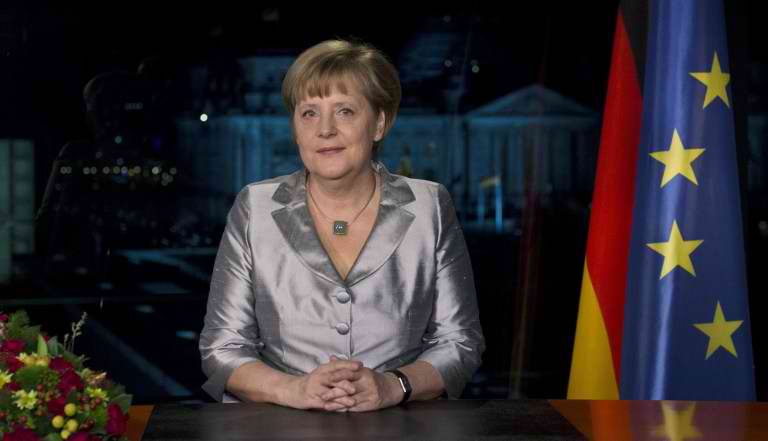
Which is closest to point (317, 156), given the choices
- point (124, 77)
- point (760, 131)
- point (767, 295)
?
point (124, 77)

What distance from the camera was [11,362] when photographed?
126 centimetres

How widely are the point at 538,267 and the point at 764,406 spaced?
4958 millimetres

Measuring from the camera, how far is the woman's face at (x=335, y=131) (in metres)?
1.89

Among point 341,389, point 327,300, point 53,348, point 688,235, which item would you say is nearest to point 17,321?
point 53,348

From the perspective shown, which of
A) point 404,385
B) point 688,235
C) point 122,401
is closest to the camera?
point 122,401

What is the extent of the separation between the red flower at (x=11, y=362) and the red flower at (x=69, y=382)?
0.06m

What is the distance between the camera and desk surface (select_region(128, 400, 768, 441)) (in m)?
1.54

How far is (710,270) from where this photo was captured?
104 inches

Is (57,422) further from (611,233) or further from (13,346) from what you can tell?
(611,233)

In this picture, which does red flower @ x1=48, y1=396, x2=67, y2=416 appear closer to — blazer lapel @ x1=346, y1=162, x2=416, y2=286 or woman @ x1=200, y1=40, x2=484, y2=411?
woman @ x1=200, y1=40, x2=484, y2=411

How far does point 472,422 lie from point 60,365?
631 mm

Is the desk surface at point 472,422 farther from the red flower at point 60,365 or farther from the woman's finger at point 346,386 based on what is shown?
the red flower at point 60,365

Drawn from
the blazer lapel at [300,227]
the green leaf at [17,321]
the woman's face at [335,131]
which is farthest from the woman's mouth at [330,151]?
the green leaf at [17,321]

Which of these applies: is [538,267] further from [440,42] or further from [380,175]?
[380,175]
